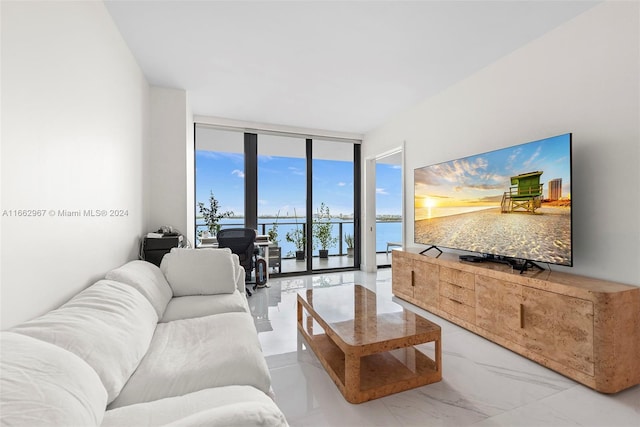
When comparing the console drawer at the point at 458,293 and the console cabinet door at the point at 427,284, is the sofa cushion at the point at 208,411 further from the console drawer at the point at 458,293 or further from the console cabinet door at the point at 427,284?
the console cabinet door at the point at 427,284

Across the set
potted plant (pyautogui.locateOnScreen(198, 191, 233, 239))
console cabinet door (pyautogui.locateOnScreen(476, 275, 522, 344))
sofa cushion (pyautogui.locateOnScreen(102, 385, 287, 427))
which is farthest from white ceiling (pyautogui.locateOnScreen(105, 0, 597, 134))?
sofa cushion (pyautogui.locateOnScreen(102, 385, 287, 427))

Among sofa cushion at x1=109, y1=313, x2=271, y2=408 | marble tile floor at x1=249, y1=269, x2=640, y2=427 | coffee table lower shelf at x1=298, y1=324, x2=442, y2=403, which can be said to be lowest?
marble tile floor at x1=249, y1=269, x2=640, y2=427

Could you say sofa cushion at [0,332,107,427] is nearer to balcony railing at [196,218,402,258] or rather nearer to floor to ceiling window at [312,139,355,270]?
balcony railing at [196,218,402,258]

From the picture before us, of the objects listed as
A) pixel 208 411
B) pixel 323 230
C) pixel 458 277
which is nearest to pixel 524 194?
pixel 458 277

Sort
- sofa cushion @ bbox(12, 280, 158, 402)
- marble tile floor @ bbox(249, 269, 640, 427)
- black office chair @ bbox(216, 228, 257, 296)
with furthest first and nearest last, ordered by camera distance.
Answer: black office chair @ bbox(216, 228, 257, 296) → marble tile floor @ bbox(249, 269, 640, 427) → sofa cushion @ bbox(12, 280, 158, 402)

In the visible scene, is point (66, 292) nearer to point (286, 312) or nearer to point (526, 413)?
point (286, 312)

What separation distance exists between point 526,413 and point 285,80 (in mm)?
3405

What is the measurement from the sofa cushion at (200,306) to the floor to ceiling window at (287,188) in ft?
8.34

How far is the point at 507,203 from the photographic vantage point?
7.95ft

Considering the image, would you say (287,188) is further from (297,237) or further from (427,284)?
(427,284)

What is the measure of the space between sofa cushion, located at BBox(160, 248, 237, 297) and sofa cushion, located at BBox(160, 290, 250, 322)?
82 millimetres

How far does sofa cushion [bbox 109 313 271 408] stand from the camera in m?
1.10

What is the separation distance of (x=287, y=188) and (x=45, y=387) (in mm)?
4526

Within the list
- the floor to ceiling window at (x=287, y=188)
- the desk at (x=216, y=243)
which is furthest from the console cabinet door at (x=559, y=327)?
the floor to ceiling window at (x=287, y=188)
